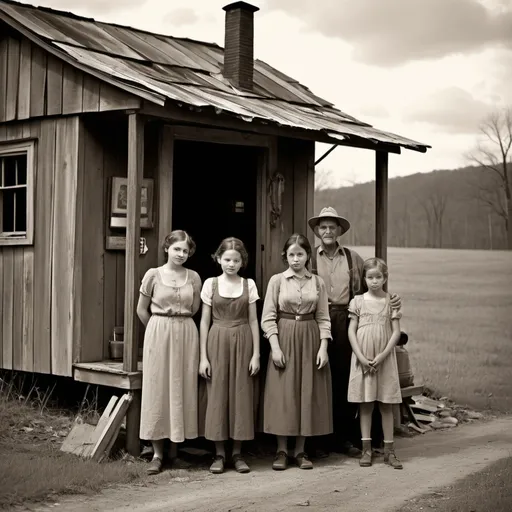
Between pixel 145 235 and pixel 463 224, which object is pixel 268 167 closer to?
pixel 145 235

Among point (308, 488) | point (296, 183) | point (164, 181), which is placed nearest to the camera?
point (308, 488)

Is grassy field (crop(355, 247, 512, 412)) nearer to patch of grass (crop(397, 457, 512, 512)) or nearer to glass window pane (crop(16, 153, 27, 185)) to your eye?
patch of grass (crop(397, 457, 512, 512))

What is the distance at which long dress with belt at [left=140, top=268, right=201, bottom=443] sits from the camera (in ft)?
23.9

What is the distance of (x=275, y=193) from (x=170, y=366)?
284 cm

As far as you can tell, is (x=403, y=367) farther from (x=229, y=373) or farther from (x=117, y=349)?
(x=117, y=349)

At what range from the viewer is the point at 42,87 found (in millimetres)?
8828

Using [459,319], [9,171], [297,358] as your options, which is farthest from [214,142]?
[459,319]

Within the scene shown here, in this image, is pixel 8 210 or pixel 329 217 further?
pixel 8 210

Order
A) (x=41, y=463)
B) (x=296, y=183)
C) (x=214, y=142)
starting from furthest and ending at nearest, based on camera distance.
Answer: (x=296, y=183), (x=214, y=142), (x=41, y=463)

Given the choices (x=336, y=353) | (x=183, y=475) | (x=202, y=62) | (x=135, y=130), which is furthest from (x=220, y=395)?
(x=202, y=62)

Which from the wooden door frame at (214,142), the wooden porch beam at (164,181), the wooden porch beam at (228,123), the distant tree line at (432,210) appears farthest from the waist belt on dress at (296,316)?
the distant tree line at (432,210)

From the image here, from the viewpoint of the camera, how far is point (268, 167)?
9391 mm

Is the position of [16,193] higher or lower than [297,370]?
higher

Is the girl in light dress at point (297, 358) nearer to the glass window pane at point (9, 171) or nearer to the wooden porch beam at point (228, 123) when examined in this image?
the wooden porch beam at point (228, 123)
